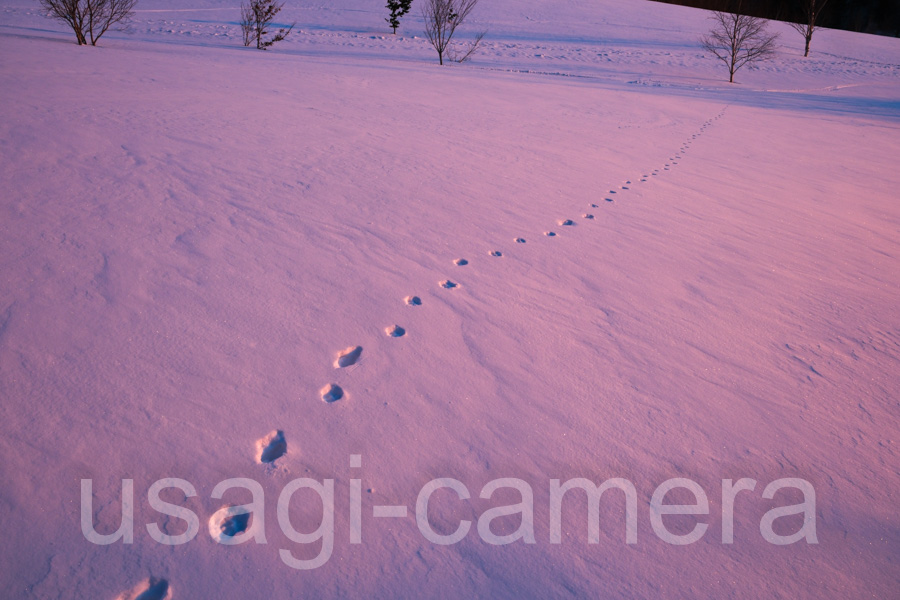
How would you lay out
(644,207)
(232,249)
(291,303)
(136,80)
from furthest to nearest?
(136,80) < (644,207) < (232,249) < (291,303)

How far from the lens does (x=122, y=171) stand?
3.60 metres

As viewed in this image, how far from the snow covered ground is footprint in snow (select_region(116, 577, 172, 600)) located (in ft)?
0.04

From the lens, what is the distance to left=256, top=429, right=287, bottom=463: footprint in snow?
1.61 meters

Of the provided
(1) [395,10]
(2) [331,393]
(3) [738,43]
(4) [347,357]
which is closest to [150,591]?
(2) [331,393]

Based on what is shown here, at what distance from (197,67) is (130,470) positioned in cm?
1000

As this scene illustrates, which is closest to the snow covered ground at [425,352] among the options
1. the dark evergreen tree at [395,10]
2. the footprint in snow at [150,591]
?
the footprint in snow at [150,591]

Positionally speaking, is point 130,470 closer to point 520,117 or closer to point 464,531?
point 464,531

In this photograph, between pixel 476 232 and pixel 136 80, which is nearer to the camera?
pixel 476 232

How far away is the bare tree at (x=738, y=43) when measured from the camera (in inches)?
755

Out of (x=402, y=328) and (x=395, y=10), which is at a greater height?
(x=395, y=10)

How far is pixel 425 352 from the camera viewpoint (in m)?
2.14

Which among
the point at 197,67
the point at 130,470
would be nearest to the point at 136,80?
the point at 197,67

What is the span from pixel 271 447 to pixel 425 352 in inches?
29.1

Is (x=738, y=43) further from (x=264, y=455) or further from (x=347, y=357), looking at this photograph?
(x=264, y=455)
